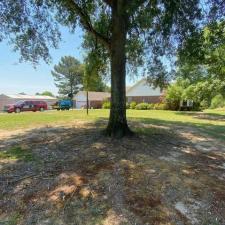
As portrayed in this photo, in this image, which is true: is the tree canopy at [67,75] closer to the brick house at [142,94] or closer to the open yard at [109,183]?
the brick house at [142,94]

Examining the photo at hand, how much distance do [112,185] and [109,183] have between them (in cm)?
10

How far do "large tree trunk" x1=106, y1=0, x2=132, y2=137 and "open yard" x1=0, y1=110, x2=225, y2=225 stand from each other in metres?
0.67

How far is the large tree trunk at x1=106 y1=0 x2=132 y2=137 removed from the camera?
918 centimetres

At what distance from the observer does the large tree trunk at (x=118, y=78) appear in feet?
30.1

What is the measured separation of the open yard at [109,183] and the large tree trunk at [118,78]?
0.67 m

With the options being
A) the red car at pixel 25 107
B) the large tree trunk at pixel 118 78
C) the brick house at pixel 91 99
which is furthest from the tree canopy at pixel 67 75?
the large tree trunk at pixel 118 78

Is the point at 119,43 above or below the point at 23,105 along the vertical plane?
above

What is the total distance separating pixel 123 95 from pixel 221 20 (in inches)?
142

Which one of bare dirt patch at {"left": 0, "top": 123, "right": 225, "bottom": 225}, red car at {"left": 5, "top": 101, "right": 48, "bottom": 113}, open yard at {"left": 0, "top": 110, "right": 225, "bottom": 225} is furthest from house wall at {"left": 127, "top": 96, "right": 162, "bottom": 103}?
bare dirt patch at {"left": 0, "top": 123, "right": 225, "bottom": 225}

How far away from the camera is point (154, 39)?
1080 centimetres

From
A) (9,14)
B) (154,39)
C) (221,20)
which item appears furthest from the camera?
(154,39)

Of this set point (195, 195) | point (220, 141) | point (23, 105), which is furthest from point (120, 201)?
point (23, 105)

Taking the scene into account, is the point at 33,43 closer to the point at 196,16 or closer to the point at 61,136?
the point at 61,136

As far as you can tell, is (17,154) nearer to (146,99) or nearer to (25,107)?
(25,107)
